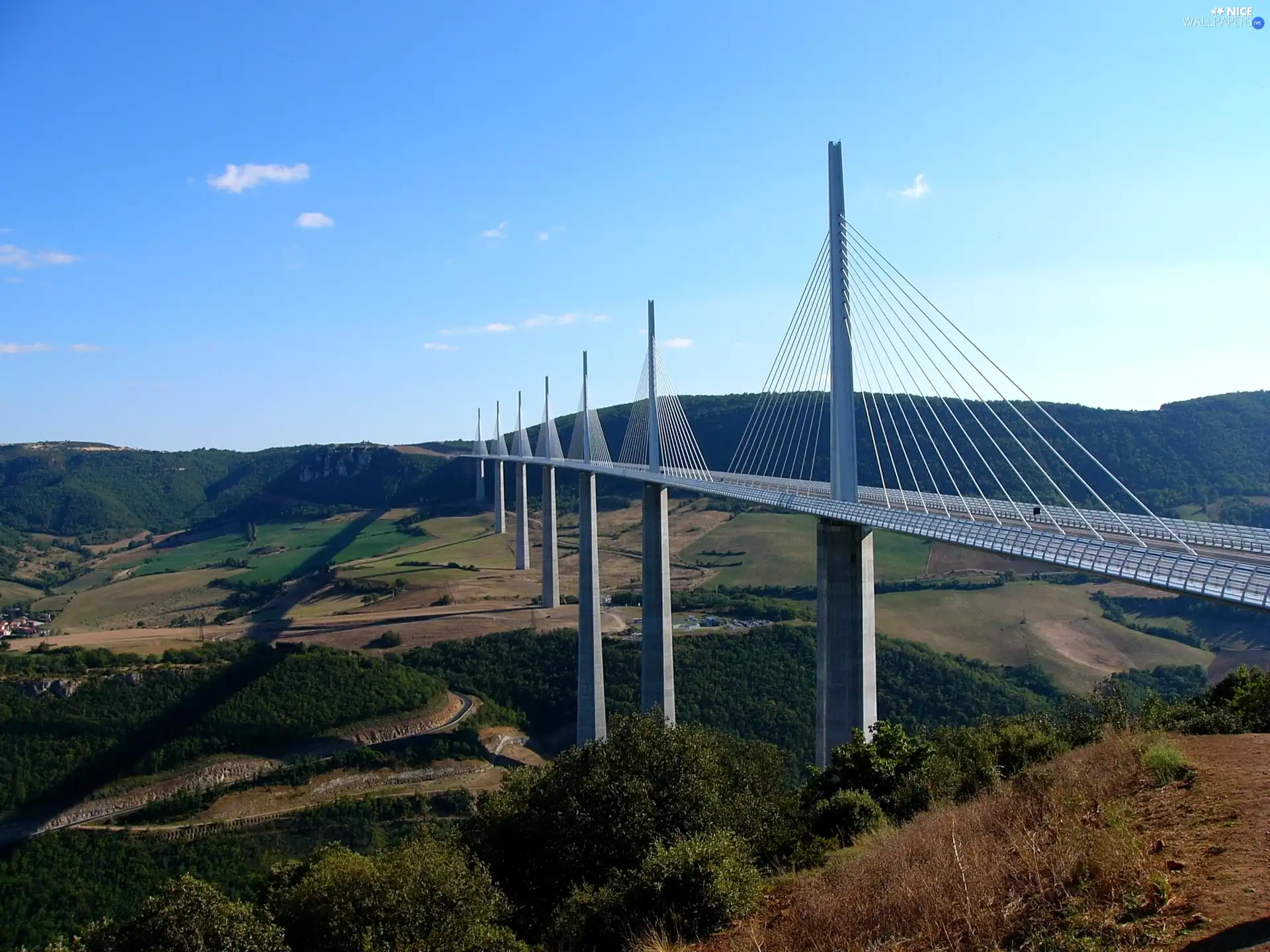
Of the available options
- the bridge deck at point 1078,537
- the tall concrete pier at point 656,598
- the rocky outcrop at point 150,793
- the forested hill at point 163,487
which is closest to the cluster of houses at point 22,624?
the rocky outcrop at point 150,793

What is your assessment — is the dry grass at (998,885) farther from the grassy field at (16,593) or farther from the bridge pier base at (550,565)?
the grassy field at (16,593)

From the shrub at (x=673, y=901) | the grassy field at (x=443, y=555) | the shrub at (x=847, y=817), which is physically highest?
the shrub at (x=673, y=901)

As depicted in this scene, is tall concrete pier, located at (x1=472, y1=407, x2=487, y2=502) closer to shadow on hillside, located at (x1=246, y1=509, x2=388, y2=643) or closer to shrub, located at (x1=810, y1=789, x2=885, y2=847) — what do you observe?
shadow on hillside, located at (x1=246, y1=509, x2=388, y2=643)

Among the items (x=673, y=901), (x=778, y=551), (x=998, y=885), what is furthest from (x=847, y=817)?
(x=778, y=551)

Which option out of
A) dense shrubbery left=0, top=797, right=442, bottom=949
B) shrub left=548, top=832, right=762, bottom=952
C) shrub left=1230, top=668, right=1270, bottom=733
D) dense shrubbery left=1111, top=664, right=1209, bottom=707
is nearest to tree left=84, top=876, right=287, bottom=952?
shrub left=548, top=832, right=762, bottom=952

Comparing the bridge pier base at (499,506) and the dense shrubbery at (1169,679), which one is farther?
the bridge pier base at (499,506)

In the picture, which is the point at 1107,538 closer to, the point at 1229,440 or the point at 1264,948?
the point at 1264,948

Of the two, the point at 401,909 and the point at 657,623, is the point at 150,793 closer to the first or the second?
the point at 657,623
